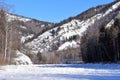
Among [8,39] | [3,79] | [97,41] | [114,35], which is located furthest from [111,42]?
[3,79]

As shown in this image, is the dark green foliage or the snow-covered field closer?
the snow-covered field

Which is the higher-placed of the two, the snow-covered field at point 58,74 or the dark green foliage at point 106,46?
the dark green foliage at point 106,46

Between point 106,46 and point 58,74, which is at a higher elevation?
point 106,46

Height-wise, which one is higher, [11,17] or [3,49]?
[11,17]

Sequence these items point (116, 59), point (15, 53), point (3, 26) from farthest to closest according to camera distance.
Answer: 1. point (116, 59)
2. point (15, 53)
3. point (3, 26)

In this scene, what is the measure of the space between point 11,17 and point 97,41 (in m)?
48.8

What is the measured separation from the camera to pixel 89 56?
109500 mm

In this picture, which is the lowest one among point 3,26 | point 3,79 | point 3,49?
point 3,79

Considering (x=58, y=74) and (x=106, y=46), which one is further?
(x=106, y=46)

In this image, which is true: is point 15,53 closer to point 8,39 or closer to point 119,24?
point 8,39

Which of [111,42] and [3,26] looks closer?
[3,26]

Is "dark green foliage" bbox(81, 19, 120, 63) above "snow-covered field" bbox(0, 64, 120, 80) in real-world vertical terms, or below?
above

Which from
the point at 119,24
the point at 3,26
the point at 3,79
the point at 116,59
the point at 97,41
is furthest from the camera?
the point at 97,41

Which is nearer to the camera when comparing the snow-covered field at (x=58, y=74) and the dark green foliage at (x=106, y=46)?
the snow-covered field at (x=58, y=74)
